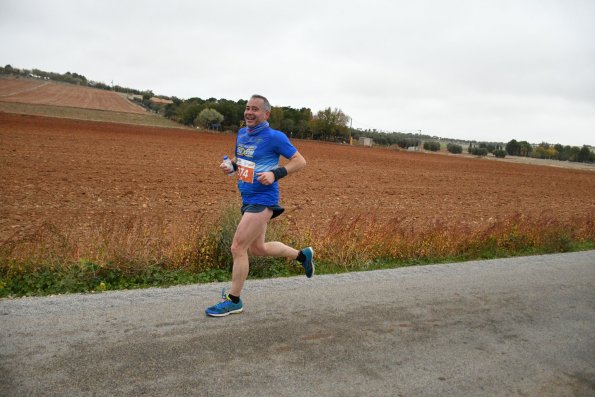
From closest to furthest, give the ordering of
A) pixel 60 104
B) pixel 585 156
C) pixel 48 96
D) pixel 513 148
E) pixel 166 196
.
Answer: pixel 166 196
pixel 60 104
pixel 48 96
pixel 585 156
pixel 513 148

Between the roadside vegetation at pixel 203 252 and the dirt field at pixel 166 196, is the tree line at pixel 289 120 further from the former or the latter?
the roadside vegetation at pixel 203 252

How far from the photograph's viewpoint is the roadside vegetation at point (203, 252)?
18.1 feet

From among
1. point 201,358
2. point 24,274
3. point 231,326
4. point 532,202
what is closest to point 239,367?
point 201,358

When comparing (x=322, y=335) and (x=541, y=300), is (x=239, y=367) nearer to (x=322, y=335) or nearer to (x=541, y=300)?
(x=322, y=335)

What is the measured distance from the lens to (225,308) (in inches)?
176

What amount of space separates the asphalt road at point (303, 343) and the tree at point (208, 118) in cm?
9795

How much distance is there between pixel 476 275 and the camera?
6785 mm

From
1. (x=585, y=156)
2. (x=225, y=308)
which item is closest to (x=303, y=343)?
(x=225, y=308)

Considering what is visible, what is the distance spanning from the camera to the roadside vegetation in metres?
5.52

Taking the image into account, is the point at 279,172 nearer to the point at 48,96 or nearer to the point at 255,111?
the point at 255,111

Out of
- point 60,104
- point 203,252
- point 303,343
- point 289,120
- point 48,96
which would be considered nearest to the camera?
point 303,343

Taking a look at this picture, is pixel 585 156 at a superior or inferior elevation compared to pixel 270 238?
superior

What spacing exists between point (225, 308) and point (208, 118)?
99.0 meters

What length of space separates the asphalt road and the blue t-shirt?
1191 mm
